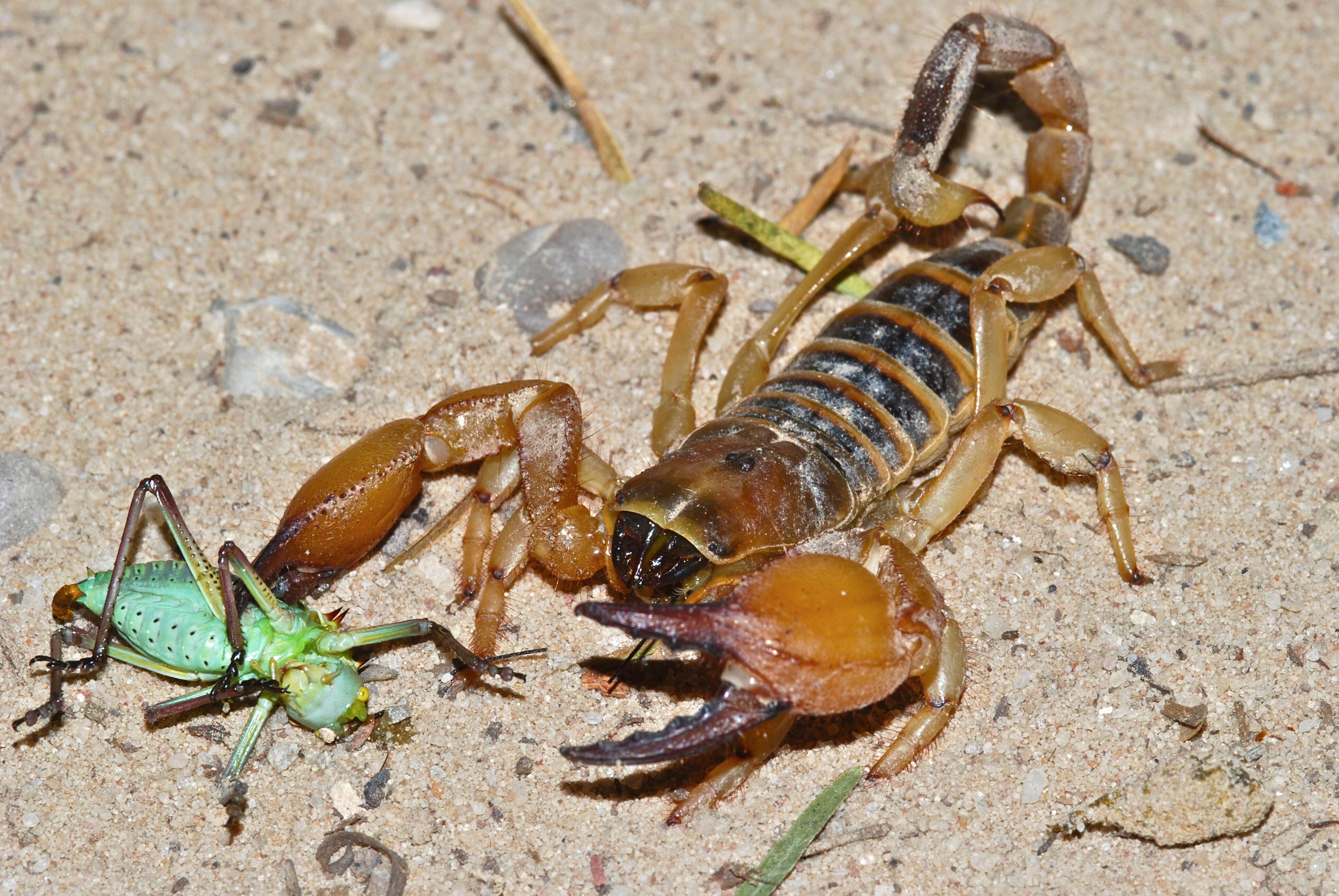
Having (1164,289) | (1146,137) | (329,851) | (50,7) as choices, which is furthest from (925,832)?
(50,7)

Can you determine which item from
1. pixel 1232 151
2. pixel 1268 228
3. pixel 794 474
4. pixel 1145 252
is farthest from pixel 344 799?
pixel 1232 151

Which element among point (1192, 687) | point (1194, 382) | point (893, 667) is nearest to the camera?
point (893, 667)

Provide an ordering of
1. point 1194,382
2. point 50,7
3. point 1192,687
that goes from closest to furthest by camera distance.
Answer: point 1192,687, point 1194,382, point 50,7

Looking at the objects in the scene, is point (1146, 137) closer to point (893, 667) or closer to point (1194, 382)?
point (1194, 382)

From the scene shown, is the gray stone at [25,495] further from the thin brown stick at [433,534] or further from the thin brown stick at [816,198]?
the thin brown stick at [816,198]

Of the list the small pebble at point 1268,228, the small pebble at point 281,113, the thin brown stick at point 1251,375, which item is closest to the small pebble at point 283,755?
the small pebble at point 281,113

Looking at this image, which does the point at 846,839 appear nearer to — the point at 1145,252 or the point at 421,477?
the point at 421,477
